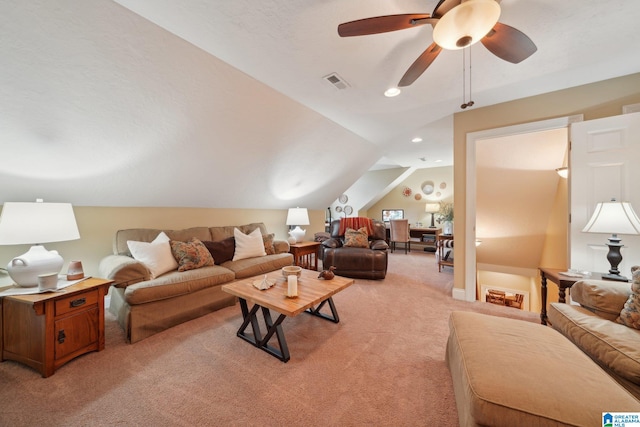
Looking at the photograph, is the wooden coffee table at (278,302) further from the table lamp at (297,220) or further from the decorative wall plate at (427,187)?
the decorative wall plate at (427,187)

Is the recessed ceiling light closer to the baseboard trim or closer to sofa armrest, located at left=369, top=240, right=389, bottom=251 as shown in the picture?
sofa armrest, located at left=369, top=240, right=389, bottom=251

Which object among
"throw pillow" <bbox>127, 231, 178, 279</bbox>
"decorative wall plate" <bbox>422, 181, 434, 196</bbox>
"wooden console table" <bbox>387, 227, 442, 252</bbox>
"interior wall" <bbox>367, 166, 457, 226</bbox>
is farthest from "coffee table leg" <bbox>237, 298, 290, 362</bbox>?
"decorative wall plate" <bbox>422, 181, 434, 196</bbox>

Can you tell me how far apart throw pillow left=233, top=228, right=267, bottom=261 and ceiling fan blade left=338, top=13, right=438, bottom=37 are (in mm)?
2780

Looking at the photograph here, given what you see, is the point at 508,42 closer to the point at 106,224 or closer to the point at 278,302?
the point at 278,302

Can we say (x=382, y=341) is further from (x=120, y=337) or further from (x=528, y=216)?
(x=528, y=216)

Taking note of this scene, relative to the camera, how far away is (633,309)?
129 cm

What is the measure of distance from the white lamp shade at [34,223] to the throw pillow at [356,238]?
3434mm

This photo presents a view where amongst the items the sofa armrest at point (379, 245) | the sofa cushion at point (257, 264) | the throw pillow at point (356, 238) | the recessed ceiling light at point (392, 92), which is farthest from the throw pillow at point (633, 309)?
the sofa cushion at point (257, 264)

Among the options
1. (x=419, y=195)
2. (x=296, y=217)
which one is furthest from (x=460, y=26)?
(x=419, y=195)

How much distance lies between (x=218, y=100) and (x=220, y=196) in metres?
1.65

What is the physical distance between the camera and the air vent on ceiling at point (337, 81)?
2113mm

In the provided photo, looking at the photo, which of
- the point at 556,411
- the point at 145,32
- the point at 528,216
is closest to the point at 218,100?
the point at 145,32

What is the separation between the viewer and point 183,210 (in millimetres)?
3326

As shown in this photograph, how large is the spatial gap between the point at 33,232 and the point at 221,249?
1.65 m
